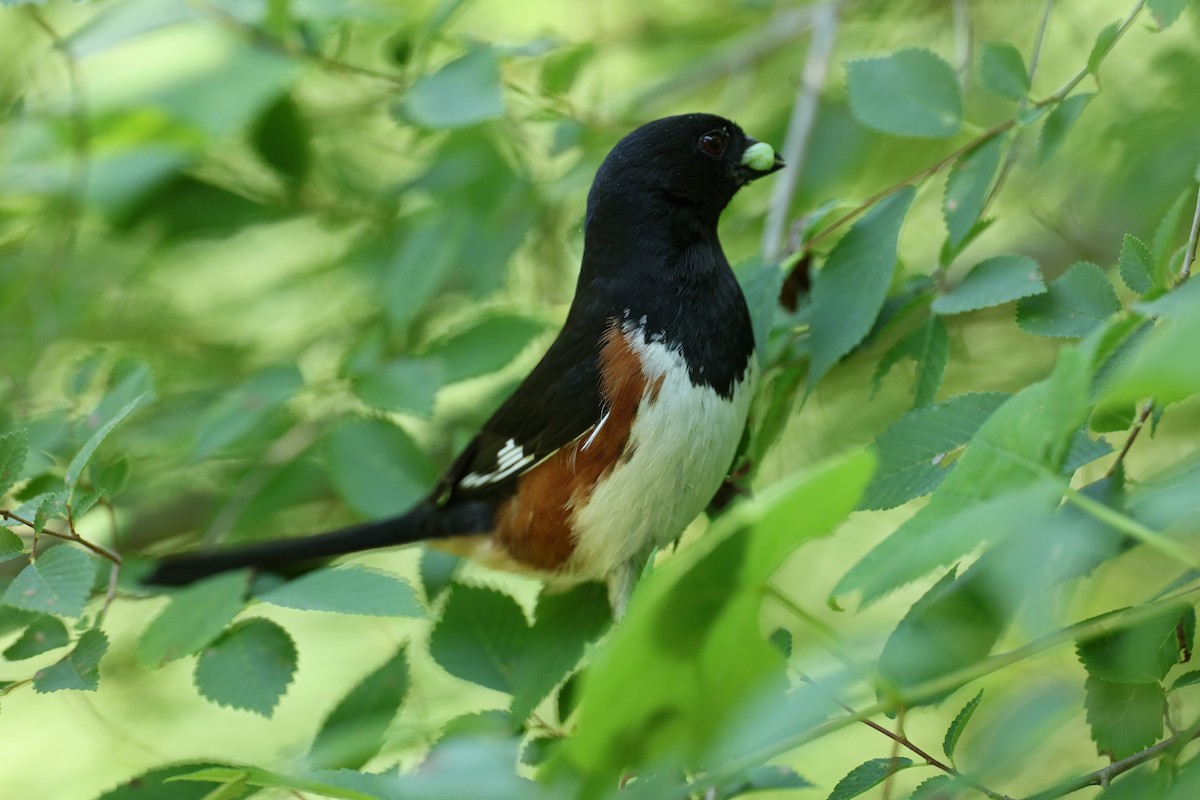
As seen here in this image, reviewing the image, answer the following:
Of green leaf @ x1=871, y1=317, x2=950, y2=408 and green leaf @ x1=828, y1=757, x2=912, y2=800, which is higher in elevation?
green leaf @ x1=871, y1=317, x2=950, y2=408

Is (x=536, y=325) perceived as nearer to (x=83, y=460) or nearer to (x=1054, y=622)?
(x=83, y=460)

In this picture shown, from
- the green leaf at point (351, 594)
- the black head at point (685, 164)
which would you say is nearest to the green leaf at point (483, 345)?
the black head at point (685, 164)

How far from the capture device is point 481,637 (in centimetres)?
166

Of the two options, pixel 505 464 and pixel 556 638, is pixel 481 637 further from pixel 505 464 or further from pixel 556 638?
pixel 505 464

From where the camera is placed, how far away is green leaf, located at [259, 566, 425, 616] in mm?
1461

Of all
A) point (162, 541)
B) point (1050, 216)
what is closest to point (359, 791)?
point (162, 541)

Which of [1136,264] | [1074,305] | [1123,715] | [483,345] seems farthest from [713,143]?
[1123,715]

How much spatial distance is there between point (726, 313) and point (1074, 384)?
3.44 ft

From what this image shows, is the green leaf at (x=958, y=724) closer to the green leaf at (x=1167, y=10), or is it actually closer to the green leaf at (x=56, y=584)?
the green leaf at (x=1167, y=10)

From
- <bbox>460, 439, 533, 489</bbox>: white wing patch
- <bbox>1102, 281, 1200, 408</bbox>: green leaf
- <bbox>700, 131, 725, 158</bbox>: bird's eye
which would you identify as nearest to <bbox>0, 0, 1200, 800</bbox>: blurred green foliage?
<bbox>1102, 281, 1200, 408</bbox>: green leaf

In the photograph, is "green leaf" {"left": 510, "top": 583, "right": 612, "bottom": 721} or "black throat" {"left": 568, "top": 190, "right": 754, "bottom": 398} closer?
"green leaf" {"left": 510, "top": 583, "right": 612, "bottom": 721}

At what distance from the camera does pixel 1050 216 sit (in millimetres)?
2709

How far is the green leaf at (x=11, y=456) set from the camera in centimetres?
145

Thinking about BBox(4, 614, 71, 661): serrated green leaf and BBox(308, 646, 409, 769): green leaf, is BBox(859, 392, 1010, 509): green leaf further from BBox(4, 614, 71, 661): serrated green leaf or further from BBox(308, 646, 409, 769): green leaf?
BBox(4, 614, 71, 661): serrated green leaf
